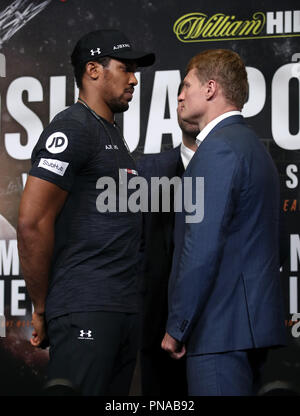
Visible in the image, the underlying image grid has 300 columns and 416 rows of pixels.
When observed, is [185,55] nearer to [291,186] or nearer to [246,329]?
[291,186]

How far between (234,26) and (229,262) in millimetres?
2343

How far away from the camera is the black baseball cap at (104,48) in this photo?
7.64 feet

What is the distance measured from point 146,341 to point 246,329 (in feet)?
2.60

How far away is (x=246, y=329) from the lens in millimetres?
1848

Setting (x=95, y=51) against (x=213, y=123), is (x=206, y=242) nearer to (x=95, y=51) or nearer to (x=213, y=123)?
(x=213, y=123)

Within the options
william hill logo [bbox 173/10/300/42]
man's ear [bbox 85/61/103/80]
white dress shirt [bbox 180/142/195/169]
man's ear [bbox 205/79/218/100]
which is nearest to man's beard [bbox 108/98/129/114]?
man's ear [bbox 85/61/103/80]

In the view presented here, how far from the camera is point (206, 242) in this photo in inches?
71.5

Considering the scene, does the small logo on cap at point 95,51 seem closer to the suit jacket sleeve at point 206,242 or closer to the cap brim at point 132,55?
the cap brim at point 132,55

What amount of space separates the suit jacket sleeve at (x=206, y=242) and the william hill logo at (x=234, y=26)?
2.12 meters

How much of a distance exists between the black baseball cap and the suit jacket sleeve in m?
0.69

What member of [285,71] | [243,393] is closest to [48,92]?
[285,71]

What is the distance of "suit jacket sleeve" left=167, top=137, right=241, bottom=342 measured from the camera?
1.82m

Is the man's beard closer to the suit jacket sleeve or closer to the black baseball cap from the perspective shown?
the black baseball cap

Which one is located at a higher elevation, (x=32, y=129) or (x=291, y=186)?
(x=32, y=129)
